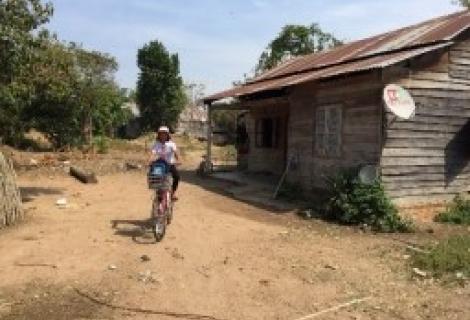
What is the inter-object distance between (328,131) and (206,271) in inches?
277

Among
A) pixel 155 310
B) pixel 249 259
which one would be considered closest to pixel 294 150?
pixel 249 259

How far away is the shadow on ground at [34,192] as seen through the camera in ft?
46.3

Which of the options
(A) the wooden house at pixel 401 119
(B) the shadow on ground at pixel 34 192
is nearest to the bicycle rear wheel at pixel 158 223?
(A) the wooden house at pixel 401 119

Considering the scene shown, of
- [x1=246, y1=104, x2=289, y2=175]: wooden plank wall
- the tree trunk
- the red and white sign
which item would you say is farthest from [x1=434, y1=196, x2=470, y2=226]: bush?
the tree trunk

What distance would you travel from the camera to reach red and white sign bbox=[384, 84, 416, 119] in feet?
39.6

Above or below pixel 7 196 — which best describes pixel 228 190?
below

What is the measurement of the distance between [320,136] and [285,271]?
6887mm

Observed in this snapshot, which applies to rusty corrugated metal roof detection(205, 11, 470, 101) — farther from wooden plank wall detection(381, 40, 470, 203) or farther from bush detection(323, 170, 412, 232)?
bush detection(323, 170, 412, 232)

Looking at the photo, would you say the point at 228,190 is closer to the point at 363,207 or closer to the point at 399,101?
the point at 363,207

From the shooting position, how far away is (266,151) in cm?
1997

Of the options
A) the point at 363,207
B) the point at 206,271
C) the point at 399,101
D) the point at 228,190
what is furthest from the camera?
the point at 228,190

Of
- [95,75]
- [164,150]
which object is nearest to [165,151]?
[164,150]

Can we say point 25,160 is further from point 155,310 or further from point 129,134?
point 129,134

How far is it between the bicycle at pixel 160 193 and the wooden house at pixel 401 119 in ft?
15.1
